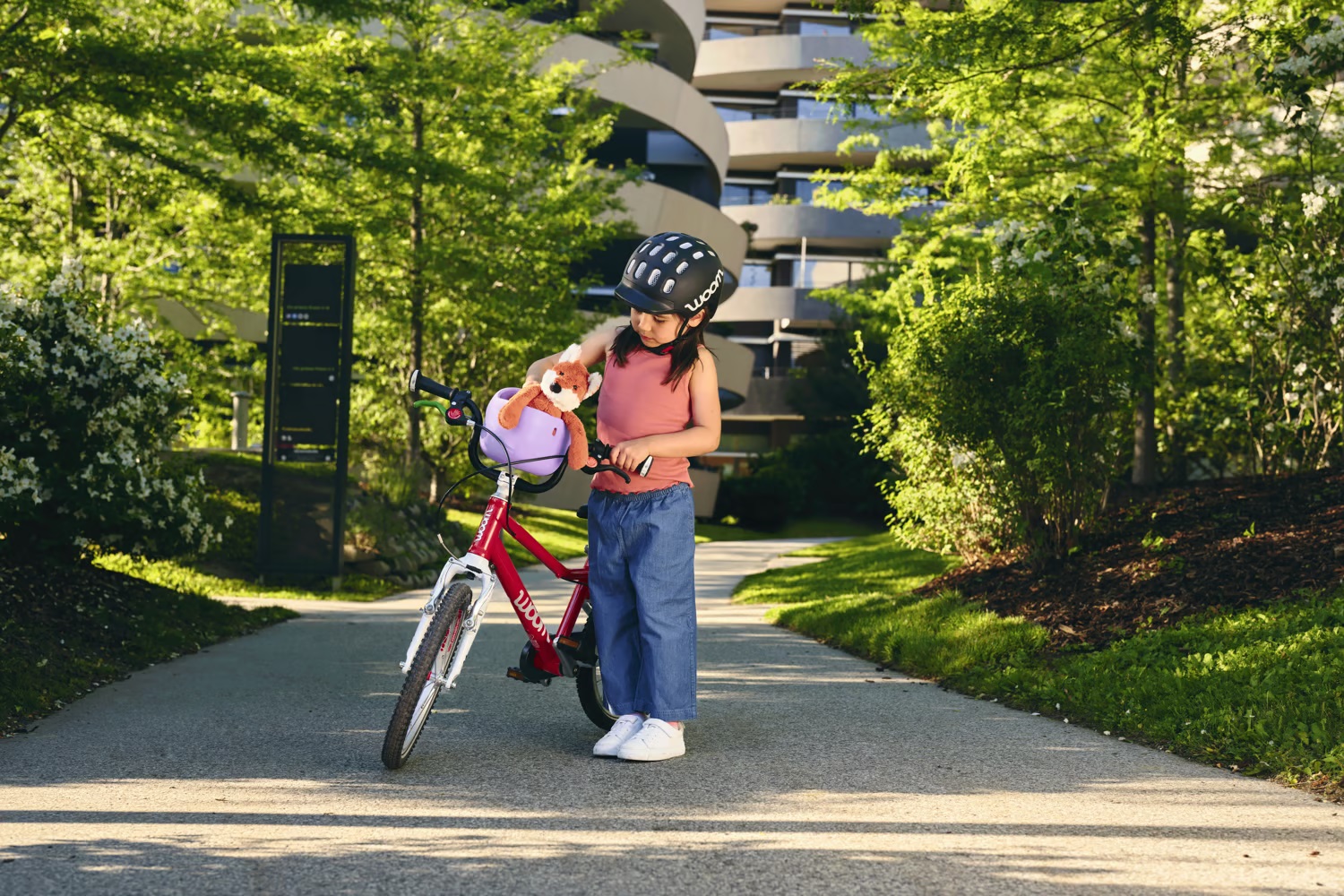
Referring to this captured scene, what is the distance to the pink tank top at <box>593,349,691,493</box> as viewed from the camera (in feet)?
17.7

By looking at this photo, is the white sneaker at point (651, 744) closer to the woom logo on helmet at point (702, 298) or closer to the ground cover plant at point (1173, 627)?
the woom logo on helmet at point (702, 298)

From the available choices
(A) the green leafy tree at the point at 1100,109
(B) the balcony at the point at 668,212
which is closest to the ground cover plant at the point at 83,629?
(A) the green leafy tree at the point at 1100,109

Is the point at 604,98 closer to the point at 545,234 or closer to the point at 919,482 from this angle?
the point at 545,234

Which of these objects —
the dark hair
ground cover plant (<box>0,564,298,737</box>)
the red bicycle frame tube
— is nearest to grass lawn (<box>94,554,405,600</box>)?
ground cover plant (<box>0,564,298,737</box>)

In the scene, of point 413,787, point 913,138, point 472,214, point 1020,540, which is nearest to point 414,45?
point 472,214

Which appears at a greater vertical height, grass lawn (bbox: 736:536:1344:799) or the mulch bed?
the mulch bed

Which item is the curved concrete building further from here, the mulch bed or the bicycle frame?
the bicycle frame

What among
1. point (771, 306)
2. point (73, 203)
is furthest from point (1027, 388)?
point (771, 306)

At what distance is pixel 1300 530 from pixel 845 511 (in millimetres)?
36075

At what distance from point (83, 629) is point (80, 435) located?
1.86 m

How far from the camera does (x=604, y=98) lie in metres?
36.2

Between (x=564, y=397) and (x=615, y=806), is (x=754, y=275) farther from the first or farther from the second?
(x=615, y=806)

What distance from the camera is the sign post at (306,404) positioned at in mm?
13477

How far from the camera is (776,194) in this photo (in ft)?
206
